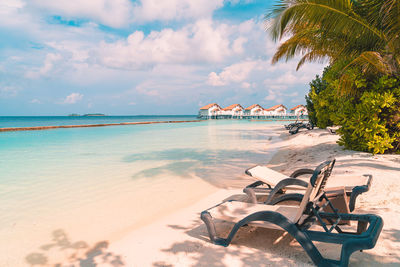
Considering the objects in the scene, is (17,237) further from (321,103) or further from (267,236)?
(321,103)

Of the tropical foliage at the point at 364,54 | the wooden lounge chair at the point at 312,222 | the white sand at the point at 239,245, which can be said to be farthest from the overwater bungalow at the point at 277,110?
the wooden lounge chair at the point at 312,222

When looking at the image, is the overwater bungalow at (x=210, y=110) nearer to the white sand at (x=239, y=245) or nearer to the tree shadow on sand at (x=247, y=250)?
the white sand at (x=239, y=245)

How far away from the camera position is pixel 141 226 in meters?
4.19

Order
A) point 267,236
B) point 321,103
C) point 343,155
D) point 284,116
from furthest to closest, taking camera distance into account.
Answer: point 284,116, point 321,103, point 343,155, point 267,236

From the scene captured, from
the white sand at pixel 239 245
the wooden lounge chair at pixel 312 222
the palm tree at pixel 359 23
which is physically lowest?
the white sand at pixel 239 245

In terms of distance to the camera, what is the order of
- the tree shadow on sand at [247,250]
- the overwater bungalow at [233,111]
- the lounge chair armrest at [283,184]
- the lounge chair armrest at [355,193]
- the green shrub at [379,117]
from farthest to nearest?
1. the overwater bungalow at [233,111]
2. the green shrub at [379,117]
3. the lounge chair armrest at [283,184]
4. the lounge chair armrest at [355,193]
5. the tree shadow on sand at [247,250]

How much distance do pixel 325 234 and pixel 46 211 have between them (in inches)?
202

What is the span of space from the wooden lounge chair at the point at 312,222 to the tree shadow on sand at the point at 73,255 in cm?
136

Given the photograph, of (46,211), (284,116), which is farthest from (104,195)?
(284,116)

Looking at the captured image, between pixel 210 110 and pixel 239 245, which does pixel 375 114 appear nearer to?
pixel 239 245

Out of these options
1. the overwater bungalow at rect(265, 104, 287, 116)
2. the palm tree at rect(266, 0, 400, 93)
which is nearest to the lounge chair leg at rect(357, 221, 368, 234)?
the palm tree at rect(266, 0, 400, 93)

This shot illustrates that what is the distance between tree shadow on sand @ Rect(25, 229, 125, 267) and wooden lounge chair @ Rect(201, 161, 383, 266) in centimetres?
136

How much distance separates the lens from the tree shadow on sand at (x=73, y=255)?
3.09 meters

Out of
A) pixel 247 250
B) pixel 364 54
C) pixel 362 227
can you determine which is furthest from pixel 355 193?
pixel 364 54
